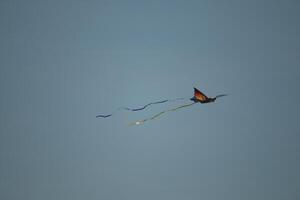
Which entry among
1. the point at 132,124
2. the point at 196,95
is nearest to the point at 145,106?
the point at 132,124

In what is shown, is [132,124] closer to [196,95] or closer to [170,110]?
[170,110]

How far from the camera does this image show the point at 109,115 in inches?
138

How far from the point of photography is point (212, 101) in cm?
337

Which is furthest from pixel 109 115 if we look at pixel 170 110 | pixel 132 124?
pixel 170 110

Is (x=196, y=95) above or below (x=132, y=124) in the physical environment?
above

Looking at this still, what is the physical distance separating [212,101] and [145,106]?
0.63 m

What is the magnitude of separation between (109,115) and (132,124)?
0.24 m

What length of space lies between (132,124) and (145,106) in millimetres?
216

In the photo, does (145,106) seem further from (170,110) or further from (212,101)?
(212,101)

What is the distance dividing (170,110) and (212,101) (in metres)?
0.42

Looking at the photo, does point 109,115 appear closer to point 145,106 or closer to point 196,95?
point 145,106

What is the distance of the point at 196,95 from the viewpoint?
10.9 ft

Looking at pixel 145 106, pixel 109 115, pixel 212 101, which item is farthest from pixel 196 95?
pixel 109 115

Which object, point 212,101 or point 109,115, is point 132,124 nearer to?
point 109,115
